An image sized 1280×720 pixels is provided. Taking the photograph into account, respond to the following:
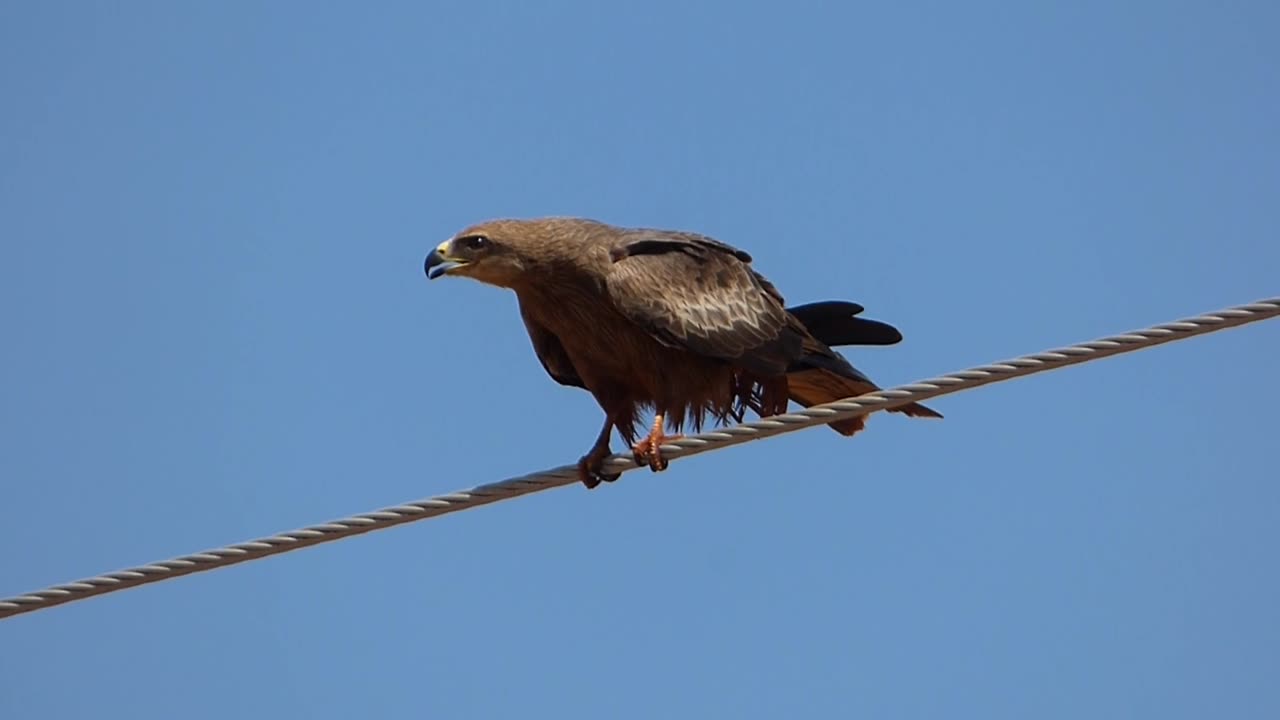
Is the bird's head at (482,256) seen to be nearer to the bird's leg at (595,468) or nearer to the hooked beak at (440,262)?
the hooked beak at (440,262)

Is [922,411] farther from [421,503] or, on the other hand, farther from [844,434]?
[421,503]

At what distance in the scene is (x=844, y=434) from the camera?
9805 mm

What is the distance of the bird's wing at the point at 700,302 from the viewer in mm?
9102

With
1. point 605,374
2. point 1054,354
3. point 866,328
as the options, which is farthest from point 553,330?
point 1054,354

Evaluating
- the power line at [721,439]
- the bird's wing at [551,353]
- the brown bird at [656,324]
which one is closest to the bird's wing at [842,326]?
the brown bird at [656,324]

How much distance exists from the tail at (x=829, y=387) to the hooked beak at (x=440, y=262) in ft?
6.11

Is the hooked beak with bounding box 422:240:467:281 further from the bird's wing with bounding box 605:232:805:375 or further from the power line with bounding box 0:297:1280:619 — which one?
the power line with bounding box 0:297:1280:619

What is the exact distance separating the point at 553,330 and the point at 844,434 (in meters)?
1.68

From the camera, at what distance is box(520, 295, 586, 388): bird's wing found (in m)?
9.68

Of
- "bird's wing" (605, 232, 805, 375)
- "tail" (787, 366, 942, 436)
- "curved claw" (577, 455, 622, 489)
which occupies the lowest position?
"curved claw" (577, 455, 622, 489)

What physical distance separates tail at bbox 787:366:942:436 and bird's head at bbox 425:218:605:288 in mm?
1382

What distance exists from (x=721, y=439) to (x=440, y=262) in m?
2.61

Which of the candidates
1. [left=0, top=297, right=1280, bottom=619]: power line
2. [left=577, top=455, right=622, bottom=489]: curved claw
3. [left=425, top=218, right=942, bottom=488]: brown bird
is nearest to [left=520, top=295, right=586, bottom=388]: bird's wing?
[left=425, top=218, right=942, bottom=488]: brown bird

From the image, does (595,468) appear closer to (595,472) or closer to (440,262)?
(595,472)
